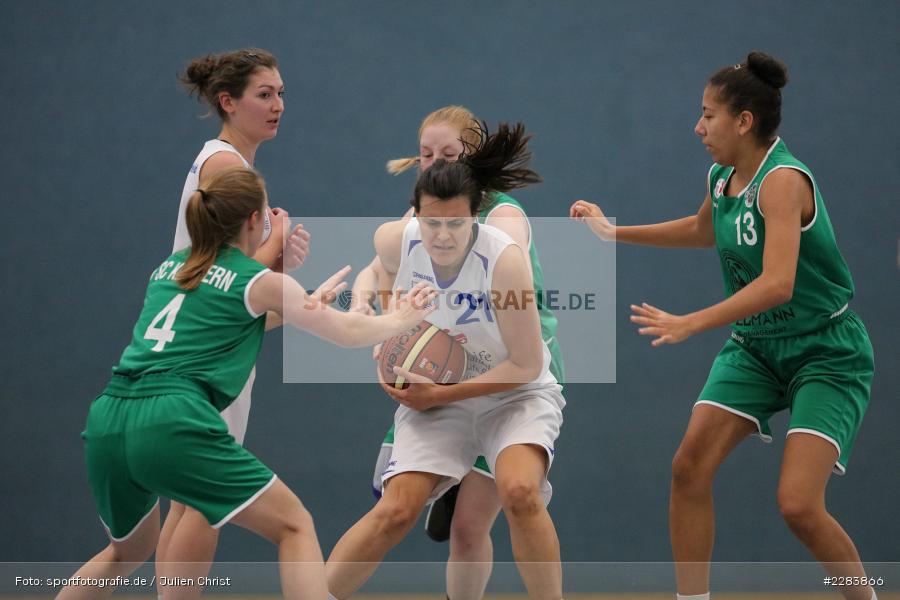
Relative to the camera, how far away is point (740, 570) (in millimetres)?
4938

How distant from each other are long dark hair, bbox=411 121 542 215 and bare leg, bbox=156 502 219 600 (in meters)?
1.20

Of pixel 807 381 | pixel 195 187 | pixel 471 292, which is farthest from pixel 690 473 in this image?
pixel 195 187

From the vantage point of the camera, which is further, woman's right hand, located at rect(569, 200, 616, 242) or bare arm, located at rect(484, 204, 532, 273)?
woman's right hand, located at rect(569, 200, 616, 242)

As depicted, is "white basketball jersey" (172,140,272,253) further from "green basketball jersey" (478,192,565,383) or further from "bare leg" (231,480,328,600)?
"bare leg" (231,480,328,600)

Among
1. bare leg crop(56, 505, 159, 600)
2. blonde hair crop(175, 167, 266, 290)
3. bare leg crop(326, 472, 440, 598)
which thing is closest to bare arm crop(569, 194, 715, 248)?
bare leg crop(326, 472, 440, 598)

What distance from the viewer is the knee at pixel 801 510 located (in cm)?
303

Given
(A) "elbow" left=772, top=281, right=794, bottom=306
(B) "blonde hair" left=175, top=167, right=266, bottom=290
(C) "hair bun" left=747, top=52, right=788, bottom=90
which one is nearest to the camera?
(B) "blonde hair" left=175, top=167, right=266, bottom=290

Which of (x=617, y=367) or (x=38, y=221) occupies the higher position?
(x=38, y=221)

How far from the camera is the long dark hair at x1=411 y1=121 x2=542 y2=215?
3.11 metres

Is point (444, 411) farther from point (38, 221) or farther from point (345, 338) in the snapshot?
point (38, 221)

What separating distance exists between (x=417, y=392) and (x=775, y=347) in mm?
1194

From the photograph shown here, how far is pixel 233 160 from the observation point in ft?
10.8

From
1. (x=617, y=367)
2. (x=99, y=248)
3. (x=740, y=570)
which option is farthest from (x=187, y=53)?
(x=740, y=570)

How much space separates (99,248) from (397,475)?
260cm
